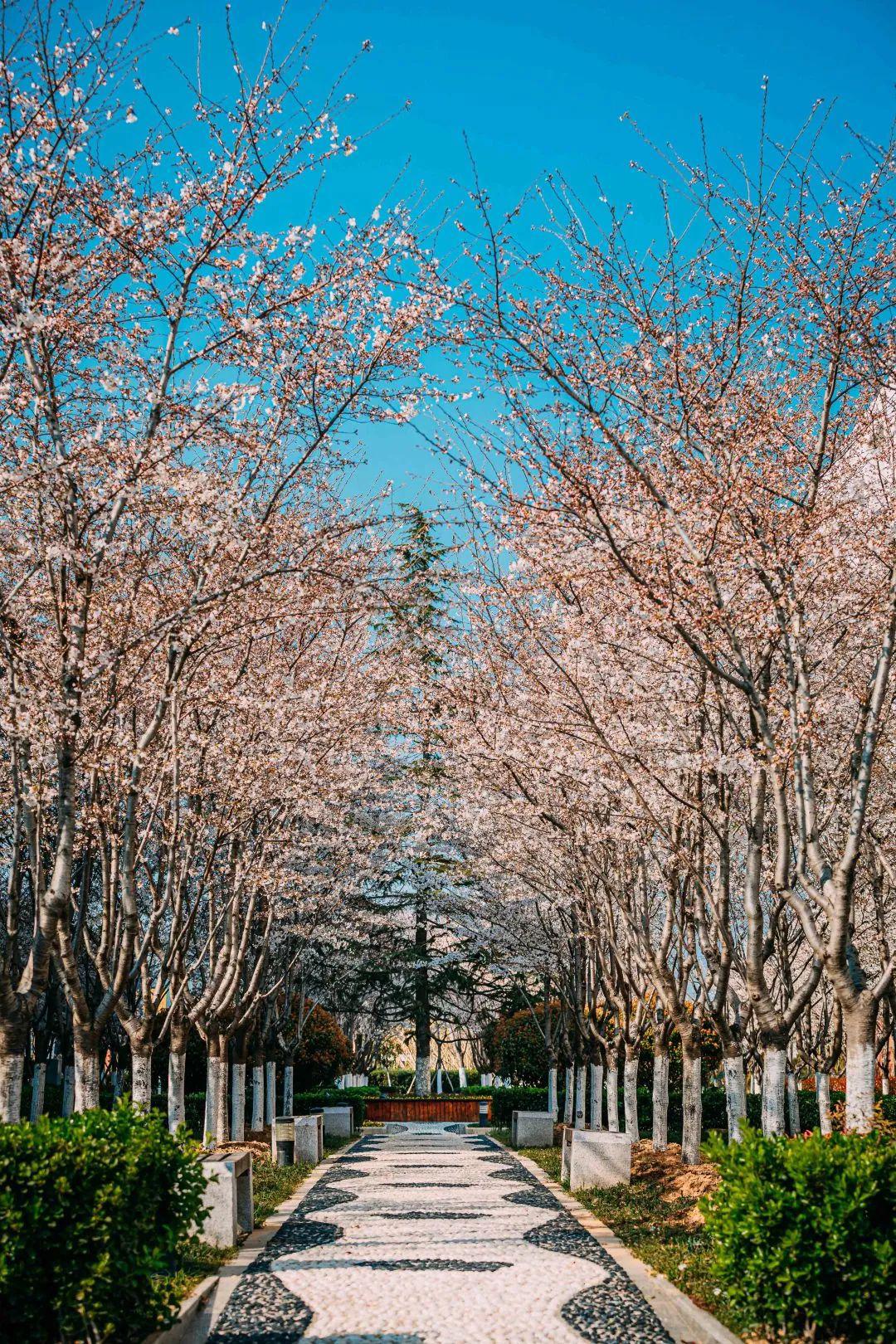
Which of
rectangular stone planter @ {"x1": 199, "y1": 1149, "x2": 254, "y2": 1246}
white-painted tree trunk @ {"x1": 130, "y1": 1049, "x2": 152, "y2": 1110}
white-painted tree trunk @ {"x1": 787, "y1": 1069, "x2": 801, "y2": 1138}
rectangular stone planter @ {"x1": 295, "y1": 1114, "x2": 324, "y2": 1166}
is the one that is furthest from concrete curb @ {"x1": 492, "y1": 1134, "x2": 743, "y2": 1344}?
white-painted tree trunk @ {"x1": 787, "y1": 1069, "x2": 801, "y2": 1138}

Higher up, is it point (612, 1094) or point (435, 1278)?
point (435, 1278)

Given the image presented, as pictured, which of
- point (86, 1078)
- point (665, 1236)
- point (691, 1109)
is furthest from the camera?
point (691, 1109)

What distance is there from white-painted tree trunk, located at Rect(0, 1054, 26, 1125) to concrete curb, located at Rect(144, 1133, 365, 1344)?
1843 millimetres

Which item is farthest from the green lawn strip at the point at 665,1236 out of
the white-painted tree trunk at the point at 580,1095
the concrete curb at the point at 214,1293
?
the white-painted tree trunk at the point at 580,1095

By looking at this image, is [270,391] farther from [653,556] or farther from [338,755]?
[338,755]

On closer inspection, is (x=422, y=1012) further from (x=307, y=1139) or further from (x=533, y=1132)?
(x=307, y=1139)

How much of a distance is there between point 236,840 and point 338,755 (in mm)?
3311

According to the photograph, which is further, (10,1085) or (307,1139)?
(307,1139)

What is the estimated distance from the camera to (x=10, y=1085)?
8.03 meters

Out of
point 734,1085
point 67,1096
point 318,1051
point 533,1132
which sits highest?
point 734,1085

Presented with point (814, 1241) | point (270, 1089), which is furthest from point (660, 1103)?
point (814, 1241)

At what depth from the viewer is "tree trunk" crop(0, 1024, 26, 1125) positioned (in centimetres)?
784

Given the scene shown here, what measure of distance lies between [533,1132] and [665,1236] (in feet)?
37.6

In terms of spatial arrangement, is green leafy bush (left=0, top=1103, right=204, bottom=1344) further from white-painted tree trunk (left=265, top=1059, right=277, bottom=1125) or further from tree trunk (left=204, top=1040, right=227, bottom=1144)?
Answer: white-painted tree trunk (left=265, top=1059, right=277, bottom=1125)
